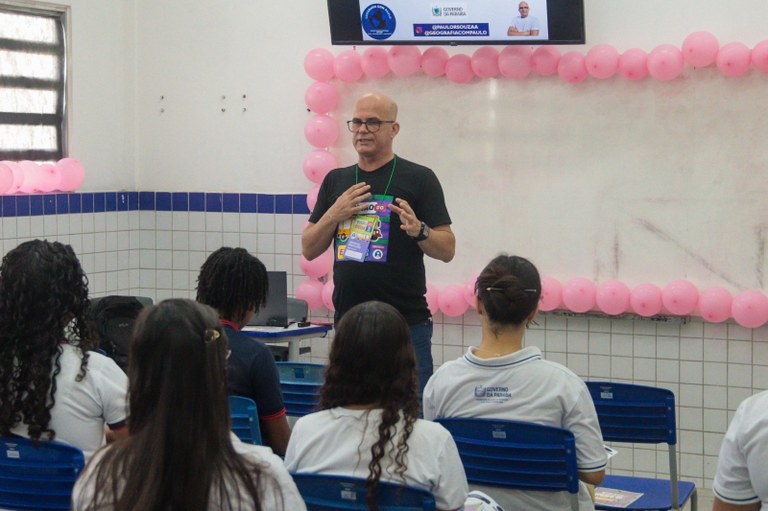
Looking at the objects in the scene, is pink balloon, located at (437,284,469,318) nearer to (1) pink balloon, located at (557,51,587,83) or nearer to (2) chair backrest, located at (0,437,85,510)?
(1) pink balloon, located at (557,51,587,83)

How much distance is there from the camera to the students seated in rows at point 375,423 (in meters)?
2.39

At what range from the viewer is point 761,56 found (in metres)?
5.19

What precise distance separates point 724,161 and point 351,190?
2.27m

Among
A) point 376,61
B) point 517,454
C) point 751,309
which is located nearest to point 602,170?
point 751,309

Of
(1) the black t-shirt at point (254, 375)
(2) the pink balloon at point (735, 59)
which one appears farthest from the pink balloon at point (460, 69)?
(1) the black t-shirt at point (254, 375)

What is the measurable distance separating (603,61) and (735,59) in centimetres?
67

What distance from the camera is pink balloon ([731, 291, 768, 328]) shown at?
525 cm

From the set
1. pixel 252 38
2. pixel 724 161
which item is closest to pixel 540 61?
pixel 724 161

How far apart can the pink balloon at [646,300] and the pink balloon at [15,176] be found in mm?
3554

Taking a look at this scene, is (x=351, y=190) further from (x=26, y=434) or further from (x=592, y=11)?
(x=592, y=11)

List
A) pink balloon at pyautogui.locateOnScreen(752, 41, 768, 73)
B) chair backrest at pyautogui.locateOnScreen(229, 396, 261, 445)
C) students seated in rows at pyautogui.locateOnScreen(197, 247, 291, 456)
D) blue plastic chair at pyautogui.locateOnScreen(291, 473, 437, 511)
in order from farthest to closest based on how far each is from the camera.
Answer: pink balloon at pyautogui.locateOnScreen(752, 41, 768, 73) → students seated in rows at pyautogui.locateOnScreen(197, 247, 291, 456) → chair backrest at pyautogui.locateOnScreen(229, 396, 261, 445) → blue plastic chair at pyautogui.locateOnScreen(291, 473, 437, 511)

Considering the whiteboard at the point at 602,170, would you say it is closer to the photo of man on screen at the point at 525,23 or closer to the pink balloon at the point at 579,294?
the pink balloon at the point at 579,294

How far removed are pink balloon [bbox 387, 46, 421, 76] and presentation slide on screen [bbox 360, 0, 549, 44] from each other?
109mm

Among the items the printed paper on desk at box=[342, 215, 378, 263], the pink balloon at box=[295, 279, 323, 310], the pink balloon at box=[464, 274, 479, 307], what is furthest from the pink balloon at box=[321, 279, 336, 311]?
the printed paper on desk at box=[342, 215, 378, 263]
